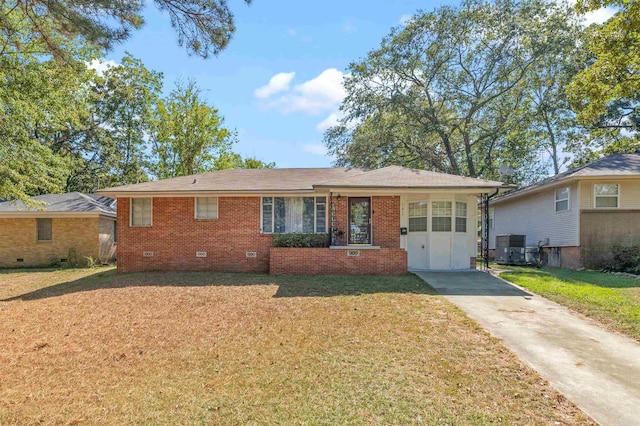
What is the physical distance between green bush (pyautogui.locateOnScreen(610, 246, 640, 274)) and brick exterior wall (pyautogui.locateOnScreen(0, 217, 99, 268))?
65.8 feet

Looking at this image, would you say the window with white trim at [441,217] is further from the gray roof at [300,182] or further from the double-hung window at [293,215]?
the double-hung window at [293,215]

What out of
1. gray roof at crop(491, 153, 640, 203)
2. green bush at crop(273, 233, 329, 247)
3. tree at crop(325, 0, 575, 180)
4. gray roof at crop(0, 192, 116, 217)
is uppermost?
tree at crop(325, 0, 575, 180)

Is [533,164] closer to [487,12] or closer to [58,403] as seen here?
[487,12]

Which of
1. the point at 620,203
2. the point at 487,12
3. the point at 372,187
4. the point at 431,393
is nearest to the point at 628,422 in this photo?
the point at 431,393

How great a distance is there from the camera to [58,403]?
369 centimetres

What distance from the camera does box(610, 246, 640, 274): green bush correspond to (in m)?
11.9

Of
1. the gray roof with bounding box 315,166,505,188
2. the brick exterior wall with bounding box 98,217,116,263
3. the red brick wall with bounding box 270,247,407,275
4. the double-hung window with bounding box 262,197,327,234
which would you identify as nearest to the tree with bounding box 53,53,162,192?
the brick exterior wall with bounding box 98,217,116,263

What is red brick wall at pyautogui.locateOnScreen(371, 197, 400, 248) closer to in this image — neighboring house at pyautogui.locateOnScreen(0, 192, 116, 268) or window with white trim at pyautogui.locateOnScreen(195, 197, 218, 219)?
window with white trim at pyautogui.locateOnScreen(195, 197, 218, 219)

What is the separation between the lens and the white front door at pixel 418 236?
11.7 metres

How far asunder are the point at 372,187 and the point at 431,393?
7818mm

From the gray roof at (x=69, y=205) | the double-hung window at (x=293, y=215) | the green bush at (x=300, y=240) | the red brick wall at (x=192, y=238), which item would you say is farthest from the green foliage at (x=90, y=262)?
the green bush at (x=300, y=240)

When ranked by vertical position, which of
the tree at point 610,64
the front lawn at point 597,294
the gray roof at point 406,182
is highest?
the tree at point 610,64

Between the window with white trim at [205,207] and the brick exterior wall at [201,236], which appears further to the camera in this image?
the window with white trim at [205,207]

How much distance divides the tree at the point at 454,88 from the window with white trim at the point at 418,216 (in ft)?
41.4
